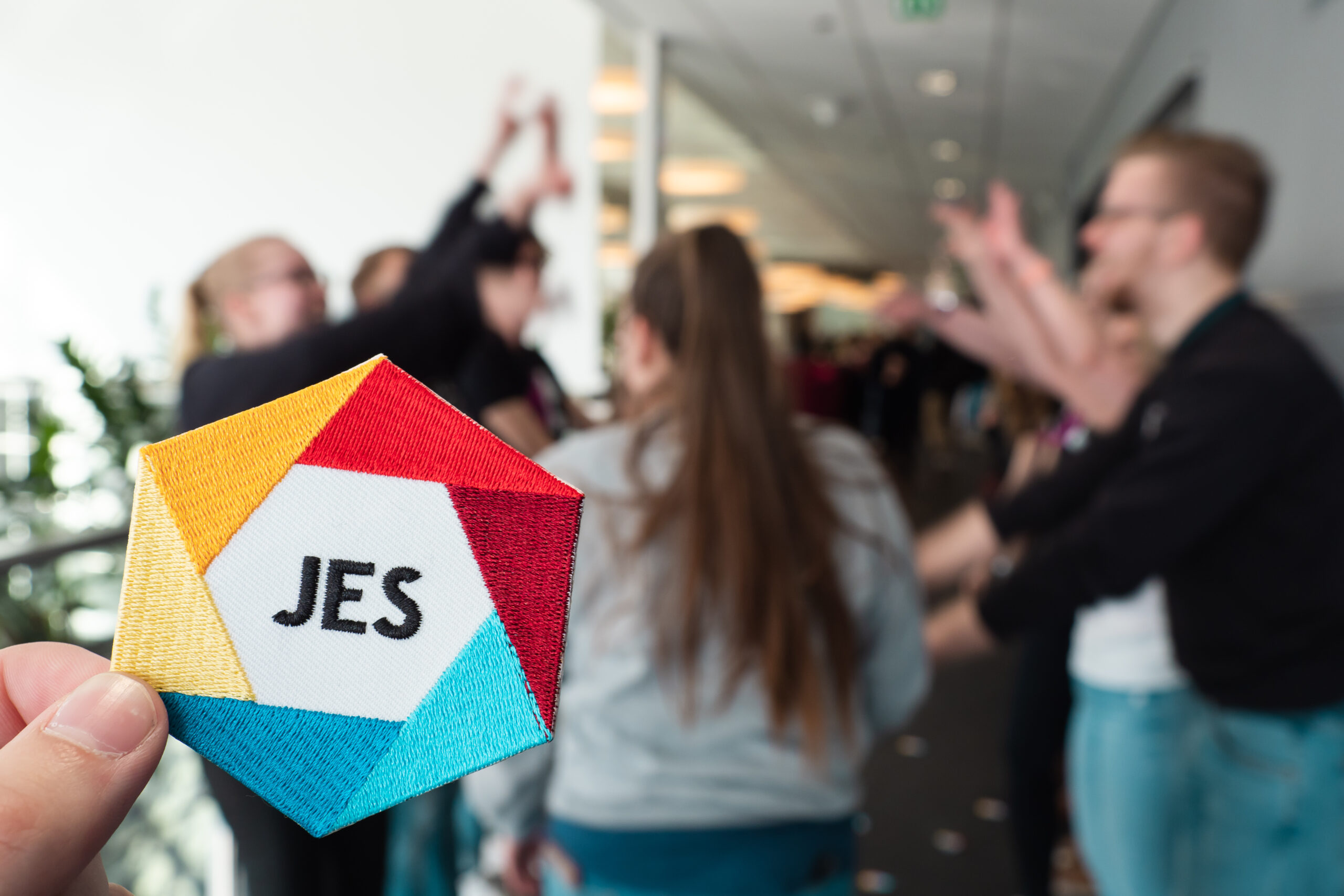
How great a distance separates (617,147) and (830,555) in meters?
6.42

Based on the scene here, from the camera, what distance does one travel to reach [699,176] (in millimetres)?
8992

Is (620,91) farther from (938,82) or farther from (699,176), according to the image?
(699,176)

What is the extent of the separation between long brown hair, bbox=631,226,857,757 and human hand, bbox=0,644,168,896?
0.86 metres

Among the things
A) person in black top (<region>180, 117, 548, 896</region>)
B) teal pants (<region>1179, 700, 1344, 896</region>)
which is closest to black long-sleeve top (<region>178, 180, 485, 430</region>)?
person in black top (<region>180, 117, 548, 896</region>)

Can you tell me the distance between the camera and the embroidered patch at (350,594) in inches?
10.9

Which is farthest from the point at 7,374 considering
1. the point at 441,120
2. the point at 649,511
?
the point at 649,511

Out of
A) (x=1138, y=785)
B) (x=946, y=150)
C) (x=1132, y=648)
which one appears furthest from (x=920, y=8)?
(x=946, y=150)

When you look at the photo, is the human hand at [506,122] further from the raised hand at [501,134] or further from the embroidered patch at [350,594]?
the embroidered patch at [350,594]

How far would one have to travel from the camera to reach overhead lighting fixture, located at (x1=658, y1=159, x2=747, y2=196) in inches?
354

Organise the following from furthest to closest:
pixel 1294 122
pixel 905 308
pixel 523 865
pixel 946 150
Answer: pixel 946 150 < pixel 1294 122 < pixel 905 308 < pixel 523 865

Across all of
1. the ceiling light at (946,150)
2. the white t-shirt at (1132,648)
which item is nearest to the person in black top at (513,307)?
the white t-shirt at (1132,648)

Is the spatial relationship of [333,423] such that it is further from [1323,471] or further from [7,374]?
[7,374]

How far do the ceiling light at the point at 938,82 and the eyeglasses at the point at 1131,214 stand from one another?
554 cm

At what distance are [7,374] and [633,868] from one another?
149 inches
